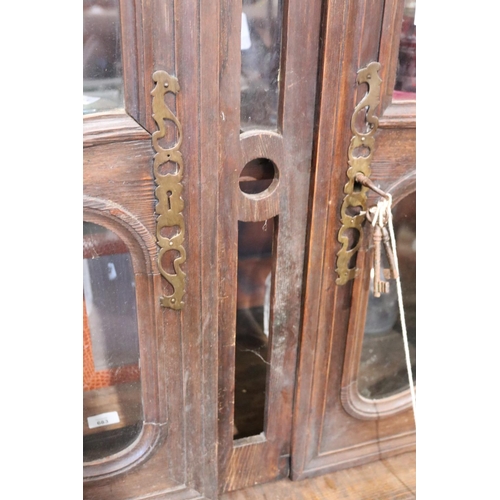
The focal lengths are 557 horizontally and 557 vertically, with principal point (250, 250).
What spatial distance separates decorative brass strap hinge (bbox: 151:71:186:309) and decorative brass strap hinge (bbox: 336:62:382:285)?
0.26 meters

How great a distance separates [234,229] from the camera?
2.77 feet

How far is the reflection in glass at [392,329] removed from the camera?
100 cm

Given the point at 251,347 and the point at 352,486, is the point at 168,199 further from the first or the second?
the point at 352,486

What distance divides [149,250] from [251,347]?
1.21ft

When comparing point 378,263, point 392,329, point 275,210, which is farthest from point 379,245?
point 392,329

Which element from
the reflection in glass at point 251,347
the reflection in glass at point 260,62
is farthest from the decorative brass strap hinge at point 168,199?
the reflection in glass at point 251,347

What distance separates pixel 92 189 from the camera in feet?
2.43

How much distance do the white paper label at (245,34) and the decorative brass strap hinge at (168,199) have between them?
4.6 inches

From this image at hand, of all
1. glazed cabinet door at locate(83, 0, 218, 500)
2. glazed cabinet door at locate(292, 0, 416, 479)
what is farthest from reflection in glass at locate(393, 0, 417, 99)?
glazed cabinet door at locate(83, 0, 218, 500)

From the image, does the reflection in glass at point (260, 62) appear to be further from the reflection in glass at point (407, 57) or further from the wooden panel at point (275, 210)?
the reflection in glass at point (407, 57)

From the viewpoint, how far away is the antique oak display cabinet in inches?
28.5
